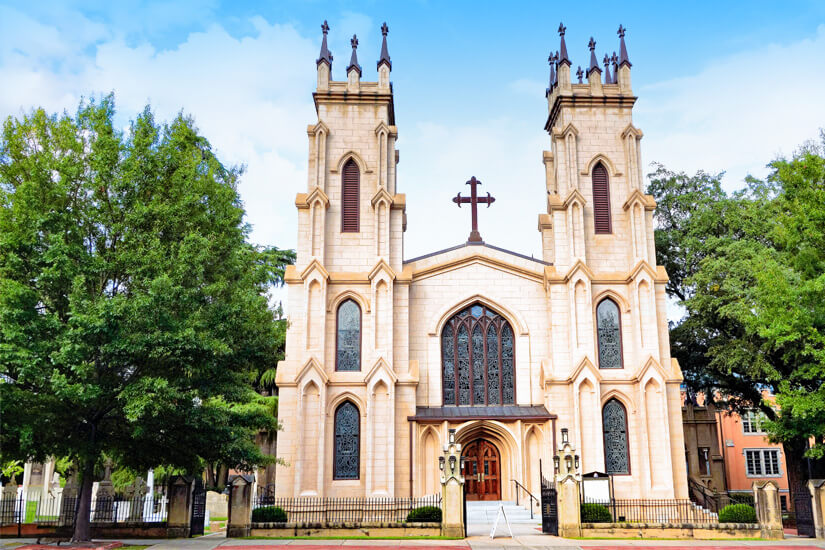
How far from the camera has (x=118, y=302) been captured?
16250 millimetres

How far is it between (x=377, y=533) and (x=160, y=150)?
1163 centimetres

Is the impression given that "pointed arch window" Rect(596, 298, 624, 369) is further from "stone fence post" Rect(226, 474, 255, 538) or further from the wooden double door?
"stone fence post" Rect(226, 474, 255, 538)

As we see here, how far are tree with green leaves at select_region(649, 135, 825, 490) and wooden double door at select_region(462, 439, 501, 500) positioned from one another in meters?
9.53

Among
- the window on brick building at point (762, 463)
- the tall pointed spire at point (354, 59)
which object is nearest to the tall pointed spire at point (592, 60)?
the tall pointed spire at point (354, 59)

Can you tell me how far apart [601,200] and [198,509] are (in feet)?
61.7

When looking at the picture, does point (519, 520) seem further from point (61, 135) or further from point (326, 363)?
point (61, 135)

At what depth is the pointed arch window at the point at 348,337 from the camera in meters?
27.7

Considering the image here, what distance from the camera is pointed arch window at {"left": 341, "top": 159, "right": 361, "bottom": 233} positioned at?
29406 mm

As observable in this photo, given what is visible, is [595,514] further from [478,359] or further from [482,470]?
[478,359]

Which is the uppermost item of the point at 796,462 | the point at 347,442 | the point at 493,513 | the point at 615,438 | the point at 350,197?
the point at 350,197

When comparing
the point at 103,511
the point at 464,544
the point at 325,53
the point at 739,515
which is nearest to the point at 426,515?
the point at 464,544

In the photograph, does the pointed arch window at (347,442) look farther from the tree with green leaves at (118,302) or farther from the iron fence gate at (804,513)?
the iron fence gate at (804,513)

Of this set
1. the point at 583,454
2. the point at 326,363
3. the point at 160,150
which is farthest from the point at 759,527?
the point at 160,150

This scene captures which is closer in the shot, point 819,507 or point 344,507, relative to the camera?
point 819,507
